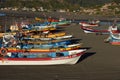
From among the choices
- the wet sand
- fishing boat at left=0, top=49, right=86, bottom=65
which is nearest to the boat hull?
fishing boat at left=0, top=49, right=86, bottom=65

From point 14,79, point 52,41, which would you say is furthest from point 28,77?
point 52,41

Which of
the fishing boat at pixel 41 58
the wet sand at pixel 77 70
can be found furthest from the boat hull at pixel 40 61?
the wet sand at pixel 77 70

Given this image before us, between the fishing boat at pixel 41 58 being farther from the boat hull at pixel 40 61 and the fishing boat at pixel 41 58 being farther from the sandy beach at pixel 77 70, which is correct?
the sandy beach at pixel 77 70

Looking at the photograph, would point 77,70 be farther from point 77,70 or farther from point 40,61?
point 40,61

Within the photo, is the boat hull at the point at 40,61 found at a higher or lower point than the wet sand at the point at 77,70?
higher

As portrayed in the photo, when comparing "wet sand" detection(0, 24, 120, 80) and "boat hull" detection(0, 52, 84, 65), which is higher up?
"boat hull" detection(0, 52, 84, 65)

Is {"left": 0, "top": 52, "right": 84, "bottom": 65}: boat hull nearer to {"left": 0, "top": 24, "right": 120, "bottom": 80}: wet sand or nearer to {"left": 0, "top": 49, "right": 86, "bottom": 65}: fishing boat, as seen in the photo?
{"left": 0, "top": 49, "right": 86, "bottom": 65}: fishing boat

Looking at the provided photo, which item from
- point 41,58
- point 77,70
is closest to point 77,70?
point 77,70

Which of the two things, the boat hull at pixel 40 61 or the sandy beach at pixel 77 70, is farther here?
the boat hull at pixel 40 61

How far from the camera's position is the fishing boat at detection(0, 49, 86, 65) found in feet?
127

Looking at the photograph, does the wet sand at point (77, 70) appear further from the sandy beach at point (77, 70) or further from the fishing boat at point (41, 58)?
the fishing boat at point (41, 58)

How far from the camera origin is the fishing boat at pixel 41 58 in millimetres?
38562

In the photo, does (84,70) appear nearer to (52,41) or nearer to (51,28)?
(52,41)

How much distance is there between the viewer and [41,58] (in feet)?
127
